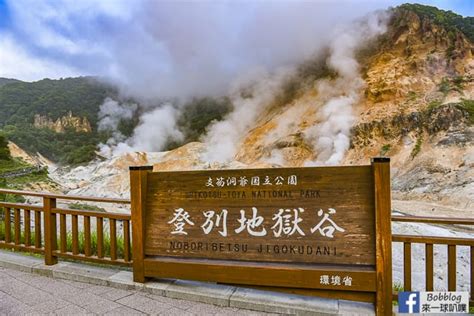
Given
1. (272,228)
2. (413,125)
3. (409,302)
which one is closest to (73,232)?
(272,228)

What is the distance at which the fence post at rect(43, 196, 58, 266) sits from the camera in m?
3.53

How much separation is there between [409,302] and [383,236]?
533 mm

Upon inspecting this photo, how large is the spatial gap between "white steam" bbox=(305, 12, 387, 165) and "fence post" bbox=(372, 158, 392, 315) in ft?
61.7

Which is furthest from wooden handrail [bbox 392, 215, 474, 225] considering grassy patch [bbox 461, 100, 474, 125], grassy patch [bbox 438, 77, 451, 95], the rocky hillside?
grassy patch [bbox 438, 77, 451, 95]

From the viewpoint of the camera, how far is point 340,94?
24.2 m

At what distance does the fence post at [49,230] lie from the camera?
3.53 metres

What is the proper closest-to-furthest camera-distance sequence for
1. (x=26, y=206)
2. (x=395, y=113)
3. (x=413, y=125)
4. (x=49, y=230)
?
(x=49, y=230), (x=26, y=206), (x=413, y=125), (x=395, y=113)

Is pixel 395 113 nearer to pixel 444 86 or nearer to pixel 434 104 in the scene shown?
pixel 434 104

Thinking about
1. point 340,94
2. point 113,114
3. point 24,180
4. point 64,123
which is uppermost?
point 113,114

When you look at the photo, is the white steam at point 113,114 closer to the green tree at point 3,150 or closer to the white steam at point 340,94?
the green tree at point 3,150

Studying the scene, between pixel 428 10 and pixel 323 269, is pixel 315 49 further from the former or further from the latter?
pixel 323 269

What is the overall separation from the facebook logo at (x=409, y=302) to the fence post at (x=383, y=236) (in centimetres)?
11

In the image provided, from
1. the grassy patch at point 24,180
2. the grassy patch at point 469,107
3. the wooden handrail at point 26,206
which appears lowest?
the grassy patch at point 24,180

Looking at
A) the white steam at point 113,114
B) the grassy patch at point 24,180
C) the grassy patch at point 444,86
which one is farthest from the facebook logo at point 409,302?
the white steam at point 113,114
